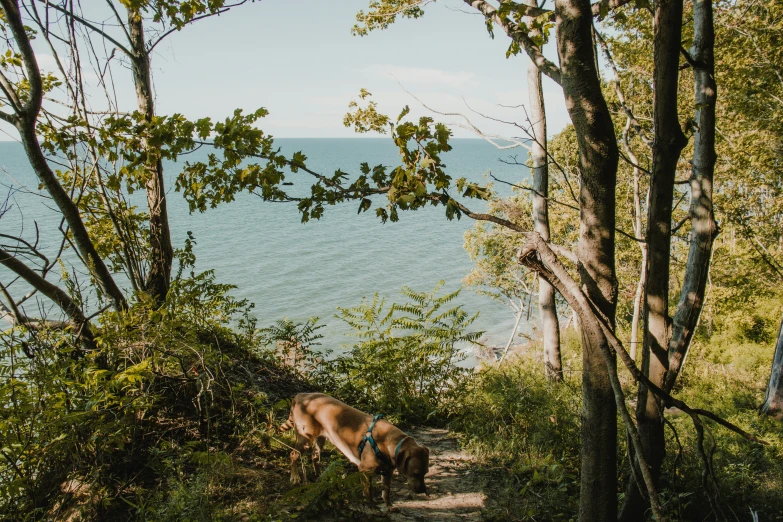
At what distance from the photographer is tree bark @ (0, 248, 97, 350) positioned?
548 cm

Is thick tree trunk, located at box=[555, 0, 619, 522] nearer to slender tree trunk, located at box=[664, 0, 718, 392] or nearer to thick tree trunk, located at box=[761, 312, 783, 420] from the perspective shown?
slender tree trunk, located at box=[664, 0, 718, 392]

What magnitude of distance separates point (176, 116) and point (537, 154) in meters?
7.65

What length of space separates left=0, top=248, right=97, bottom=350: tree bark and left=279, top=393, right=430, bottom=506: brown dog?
255cm

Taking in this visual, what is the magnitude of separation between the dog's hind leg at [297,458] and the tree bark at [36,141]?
10.3ft

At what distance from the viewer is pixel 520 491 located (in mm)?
5496

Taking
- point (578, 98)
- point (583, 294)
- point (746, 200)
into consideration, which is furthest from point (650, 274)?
point (746, 200)

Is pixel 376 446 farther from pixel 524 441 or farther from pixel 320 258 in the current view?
pixel 320 258

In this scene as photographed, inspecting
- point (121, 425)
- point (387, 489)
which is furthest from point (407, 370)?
point (121, 425)

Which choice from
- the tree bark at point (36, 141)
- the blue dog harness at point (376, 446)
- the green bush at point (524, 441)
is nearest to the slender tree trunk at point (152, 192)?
the tree bark at point (36, 141)

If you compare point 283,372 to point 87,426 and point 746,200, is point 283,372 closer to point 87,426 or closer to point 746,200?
point 87,426

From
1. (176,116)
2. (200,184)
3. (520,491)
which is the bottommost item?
(520,491)

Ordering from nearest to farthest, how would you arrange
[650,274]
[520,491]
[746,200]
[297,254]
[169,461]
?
[650,274], [169,461], [520,491], [746,200], [297,254]

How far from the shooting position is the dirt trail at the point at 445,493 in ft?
16.5

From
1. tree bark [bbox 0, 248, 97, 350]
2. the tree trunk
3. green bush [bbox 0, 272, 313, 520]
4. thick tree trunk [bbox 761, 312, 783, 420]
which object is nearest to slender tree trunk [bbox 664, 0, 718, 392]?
green bush [bbox 0, 272, 313, 520]
